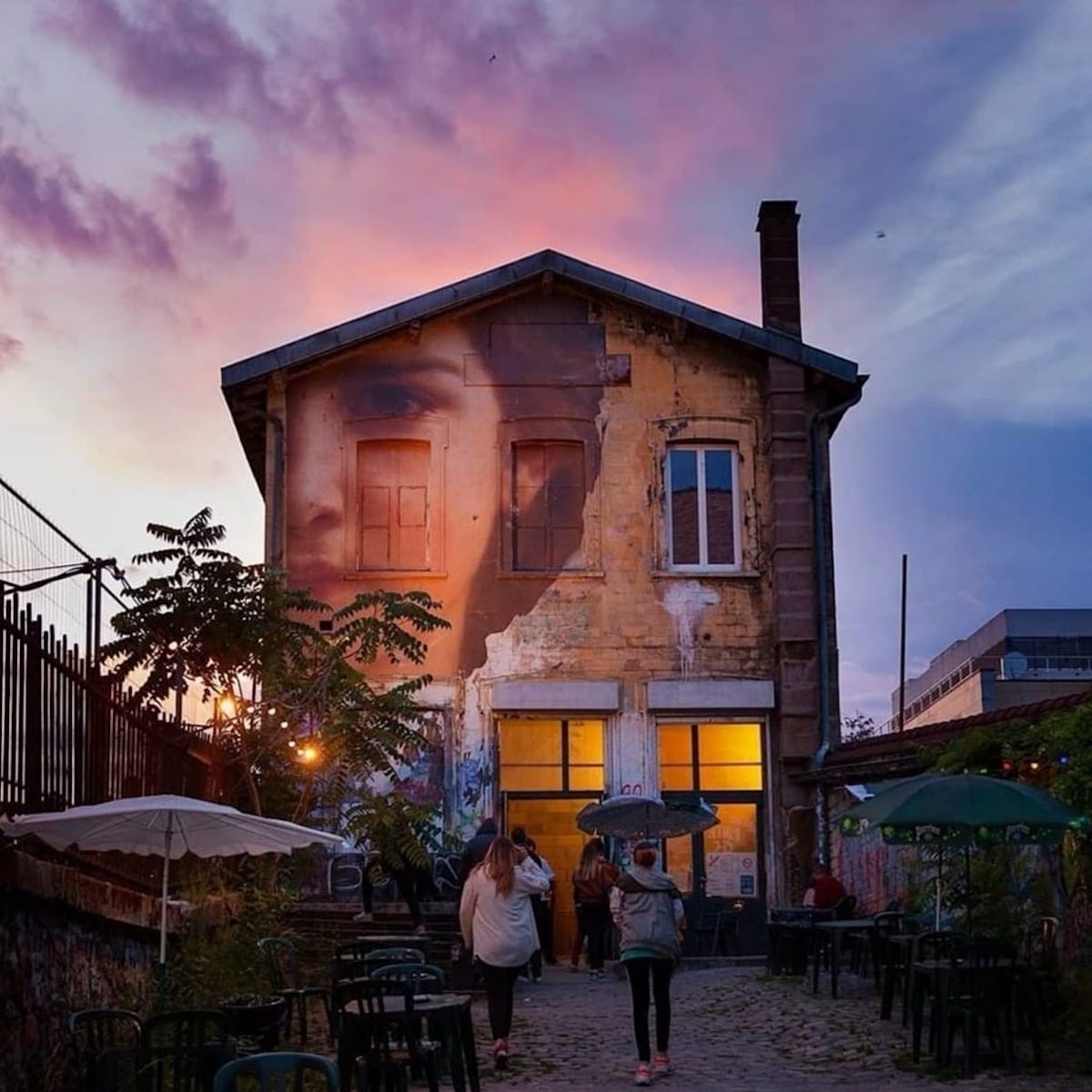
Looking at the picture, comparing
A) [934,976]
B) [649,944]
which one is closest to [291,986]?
[649,944]

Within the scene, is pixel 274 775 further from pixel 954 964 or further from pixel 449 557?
pixel 954 964

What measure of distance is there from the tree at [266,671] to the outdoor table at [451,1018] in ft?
26.2

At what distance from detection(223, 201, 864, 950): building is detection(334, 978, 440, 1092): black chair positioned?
13044mm

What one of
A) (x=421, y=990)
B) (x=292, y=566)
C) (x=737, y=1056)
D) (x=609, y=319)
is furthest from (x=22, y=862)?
(x=609, y=319)

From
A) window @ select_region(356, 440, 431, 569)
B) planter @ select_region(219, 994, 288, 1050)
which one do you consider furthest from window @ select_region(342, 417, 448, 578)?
planter @ select_region(219, 994, 288, 1050)

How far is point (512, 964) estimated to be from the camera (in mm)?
12266

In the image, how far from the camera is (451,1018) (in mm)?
10594

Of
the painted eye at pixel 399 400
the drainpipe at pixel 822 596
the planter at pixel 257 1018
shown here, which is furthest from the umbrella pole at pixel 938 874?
the painted eye at pixel 399 400

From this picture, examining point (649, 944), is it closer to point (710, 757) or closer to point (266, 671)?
point (266, 671)

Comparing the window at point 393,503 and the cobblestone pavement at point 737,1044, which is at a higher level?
the window at point 393,503

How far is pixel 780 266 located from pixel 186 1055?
1867 centimetres

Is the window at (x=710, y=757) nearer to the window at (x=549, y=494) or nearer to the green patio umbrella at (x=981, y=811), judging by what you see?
the window at (x=549, y=494)

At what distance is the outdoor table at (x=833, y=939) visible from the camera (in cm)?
1642

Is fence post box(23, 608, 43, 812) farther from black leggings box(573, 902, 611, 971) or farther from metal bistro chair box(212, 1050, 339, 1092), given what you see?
Answer: black leggings box(573, 902, 611, 971)
